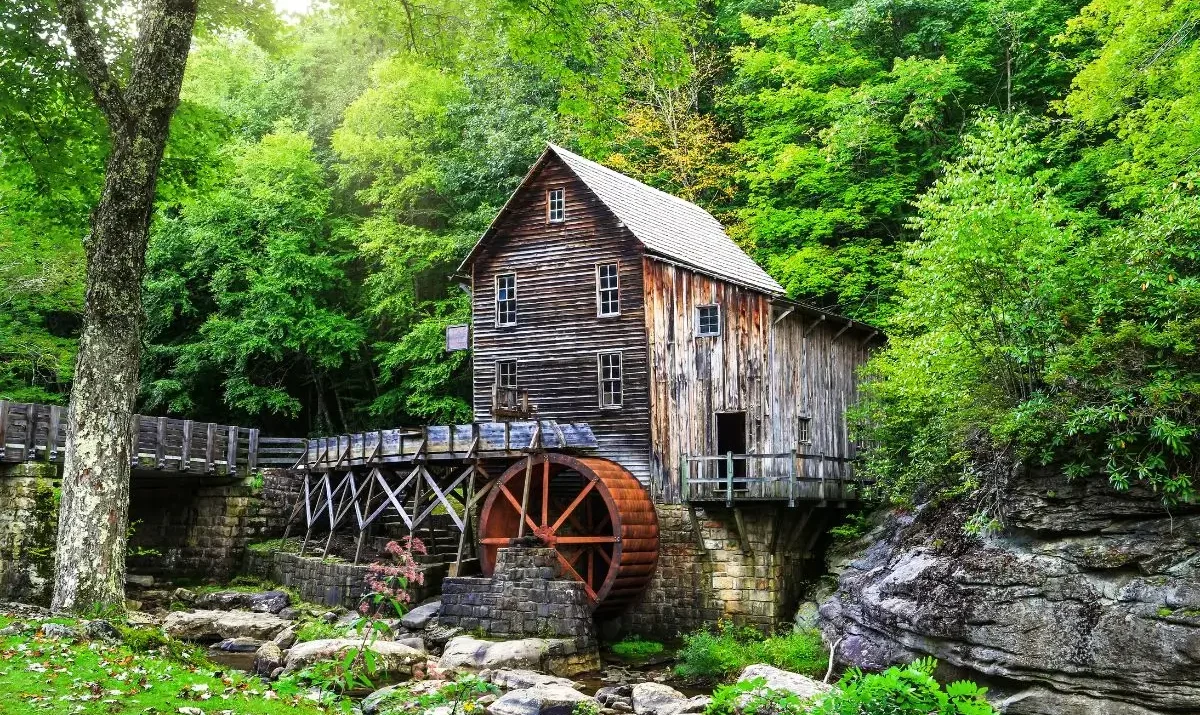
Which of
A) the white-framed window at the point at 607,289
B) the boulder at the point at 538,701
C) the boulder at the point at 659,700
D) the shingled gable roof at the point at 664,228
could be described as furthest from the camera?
the white-framed window at the point at 607,289

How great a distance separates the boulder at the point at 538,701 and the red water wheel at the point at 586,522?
4.47 metres

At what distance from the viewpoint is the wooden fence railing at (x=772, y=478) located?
731 inches

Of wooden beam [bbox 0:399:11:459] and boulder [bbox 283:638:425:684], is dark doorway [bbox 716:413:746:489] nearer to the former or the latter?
boulder [bbox 283:638:425:684]

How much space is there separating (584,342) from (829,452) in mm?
5731

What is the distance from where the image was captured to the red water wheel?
19.2m

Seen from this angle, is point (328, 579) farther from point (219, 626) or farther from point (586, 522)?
point (586, 522)

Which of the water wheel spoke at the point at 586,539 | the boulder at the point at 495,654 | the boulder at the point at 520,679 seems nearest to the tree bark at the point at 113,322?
the boulder at the point at 520,679

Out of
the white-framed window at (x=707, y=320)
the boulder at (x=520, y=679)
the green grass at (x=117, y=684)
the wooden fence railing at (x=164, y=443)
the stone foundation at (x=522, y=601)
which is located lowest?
the boulder at (x=520, y=679)

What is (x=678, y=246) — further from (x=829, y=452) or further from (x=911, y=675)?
(x=911, y=675)

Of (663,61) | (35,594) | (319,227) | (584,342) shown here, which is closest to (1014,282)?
(663,61)

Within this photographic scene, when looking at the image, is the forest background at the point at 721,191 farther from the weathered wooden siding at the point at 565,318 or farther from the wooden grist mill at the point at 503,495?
the wooden grist mill at the point at 503,495

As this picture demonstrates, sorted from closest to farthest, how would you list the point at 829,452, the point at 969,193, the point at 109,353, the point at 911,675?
the point at 911,675 → the point at 109,353 → the point at 969,193 → the point at 829,452


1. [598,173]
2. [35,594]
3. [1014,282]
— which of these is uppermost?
[598,173]

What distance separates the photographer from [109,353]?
936cm
